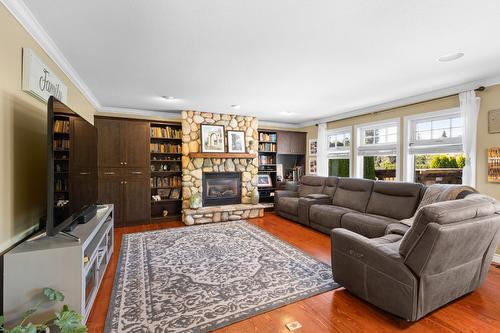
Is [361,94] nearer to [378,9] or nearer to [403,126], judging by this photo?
[403,126]

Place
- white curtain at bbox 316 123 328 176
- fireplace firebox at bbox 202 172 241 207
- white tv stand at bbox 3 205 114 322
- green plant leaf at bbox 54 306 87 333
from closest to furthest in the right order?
green plant leaf at bbox 54 306 87 333, white tv stand at bbox 3 205 114 322, fireplace firebox at bbox 202 172 241 207, white curtain at bbox 316 123 328 176

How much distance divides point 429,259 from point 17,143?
129 inches

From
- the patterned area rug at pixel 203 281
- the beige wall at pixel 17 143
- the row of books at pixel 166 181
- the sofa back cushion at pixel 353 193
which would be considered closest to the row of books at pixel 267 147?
the sofa back cushion at pixel 353 193

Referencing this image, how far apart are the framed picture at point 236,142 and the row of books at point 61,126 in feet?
11.9

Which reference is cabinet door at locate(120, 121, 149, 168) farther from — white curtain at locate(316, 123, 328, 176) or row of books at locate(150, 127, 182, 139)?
white curtain at locate(316, 123, 328, 176)

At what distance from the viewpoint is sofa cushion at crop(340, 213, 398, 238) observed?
10.4ft

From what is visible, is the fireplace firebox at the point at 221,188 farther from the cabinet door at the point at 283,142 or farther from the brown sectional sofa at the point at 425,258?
the brown sectional sofa at the point at 425,258

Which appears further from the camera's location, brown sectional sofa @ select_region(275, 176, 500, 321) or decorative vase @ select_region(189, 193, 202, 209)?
decorative vase @ select_region(189, 193, 202, 209)

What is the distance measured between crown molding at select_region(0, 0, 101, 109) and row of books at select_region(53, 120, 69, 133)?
828 mm

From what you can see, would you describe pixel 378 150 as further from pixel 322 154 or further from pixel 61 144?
pixel 61 144

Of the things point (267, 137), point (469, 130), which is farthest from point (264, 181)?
point (469, 130)

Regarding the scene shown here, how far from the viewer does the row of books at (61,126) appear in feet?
5.78

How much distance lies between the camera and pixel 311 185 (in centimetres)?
532

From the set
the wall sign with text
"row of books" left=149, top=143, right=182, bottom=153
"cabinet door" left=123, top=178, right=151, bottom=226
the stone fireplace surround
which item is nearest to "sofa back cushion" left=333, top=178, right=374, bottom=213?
the stone fireplace surround
